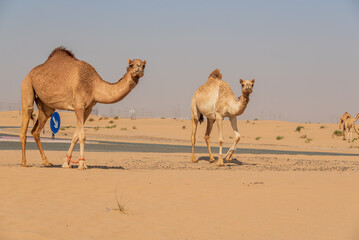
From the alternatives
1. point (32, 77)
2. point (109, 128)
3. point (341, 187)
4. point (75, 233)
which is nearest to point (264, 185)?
point (341, 187)

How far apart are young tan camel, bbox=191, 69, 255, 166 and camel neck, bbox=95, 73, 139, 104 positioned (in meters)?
3.71

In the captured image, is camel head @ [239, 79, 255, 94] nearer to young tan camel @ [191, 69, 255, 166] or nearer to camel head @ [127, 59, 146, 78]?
young tan camel @ [191, 69, 255, 166]

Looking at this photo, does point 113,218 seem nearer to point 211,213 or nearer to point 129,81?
point 211,213

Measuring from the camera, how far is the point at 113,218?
716 centimetres

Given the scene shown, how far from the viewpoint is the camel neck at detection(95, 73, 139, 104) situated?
38.2 feet

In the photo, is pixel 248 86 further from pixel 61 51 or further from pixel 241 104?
pixel 61 51

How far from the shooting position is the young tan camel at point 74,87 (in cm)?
1160

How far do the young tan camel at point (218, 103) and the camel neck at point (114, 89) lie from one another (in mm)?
3715

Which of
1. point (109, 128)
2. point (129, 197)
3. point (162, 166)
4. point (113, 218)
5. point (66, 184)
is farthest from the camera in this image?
point (109, 128)

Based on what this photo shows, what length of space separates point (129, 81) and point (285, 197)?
4512 mm

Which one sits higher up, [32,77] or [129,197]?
[32,77]

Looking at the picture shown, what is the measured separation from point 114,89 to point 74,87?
894mm

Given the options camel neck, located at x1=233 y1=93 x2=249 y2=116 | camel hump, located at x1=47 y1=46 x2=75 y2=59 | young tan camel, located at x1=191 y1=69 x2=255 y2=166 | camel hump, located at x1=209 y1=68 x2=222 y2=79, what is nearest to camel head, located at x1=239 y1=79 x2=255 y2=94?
young tan camel, located at x1=191 y1=69 x2=255 y2=166

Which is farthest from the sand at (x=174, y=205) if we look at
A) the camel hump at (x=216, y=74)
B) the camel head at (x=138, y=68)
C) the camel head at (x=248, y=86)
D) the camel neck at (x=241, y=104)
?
the camel hump at (x=216, y=74)
